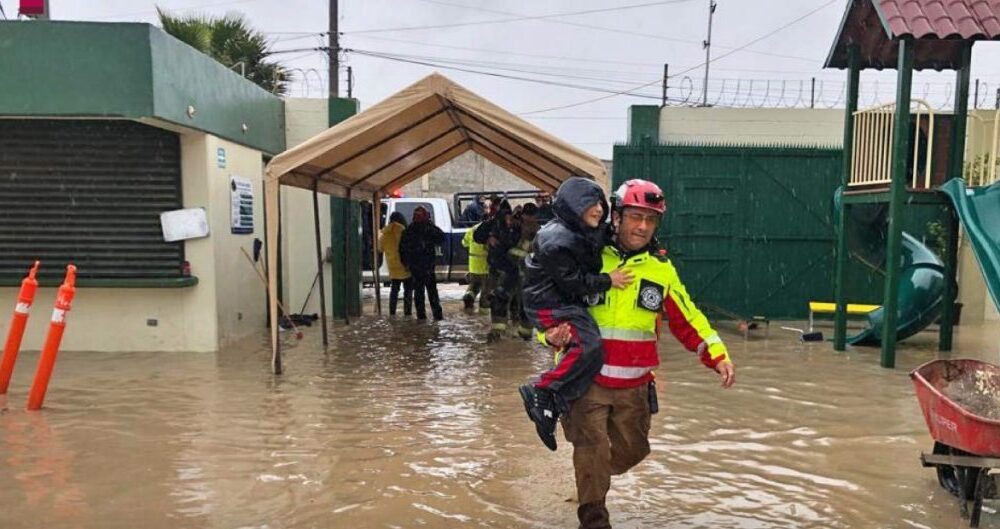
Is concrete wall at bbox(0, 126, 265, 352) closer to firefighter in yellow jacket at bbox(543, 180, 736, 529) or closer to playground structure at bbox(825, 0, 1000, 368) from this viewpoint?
firefighter in yellow jacket at bbox(543, 180, 736, 529)

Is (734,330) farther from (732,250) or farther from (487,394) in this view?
(487,394)

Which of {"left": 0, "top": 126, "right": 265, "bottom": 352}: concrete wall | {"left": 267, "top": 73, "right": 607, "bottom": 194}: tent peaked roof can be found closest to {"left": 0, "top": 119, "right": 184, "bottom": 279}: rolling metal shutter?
{"left": 0, "top": 126, "right": 265, "bottom": 352}: concrete wall

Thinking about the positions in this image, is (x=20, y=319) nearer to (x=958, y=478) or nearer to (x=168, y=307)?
(x=168, y=307)

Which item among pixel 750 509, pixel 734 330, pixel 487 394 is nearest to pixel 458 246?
pixel 734 330

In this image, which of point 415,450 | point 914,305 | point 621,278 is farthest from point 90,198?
point 914,305

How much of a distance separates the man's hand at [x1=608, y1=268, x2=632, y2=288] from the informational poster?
6880mm

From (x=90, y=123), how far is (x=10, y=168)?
0.97 meters

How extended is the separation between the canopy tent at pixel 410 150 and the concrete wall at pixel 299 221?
67cm

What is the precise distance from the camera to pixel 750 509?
4273mm

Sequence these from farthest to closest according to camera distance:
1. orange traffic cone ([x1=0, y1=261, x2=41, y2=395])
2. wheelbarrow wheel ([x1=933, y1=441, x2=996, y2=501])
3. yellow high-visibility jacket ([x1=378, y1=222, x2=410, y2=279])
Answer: yellow high-visibility jacket ([x1=378, y1=222, x2=410, y2=279])
orange traffic cone ([x1=0, y1=261, x2=41, y2=395])
wheelbarrow wheel ([x1=933, y1=441, x2=996, y2=501])

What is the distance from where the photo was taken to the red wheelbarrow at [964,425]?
3768 mm

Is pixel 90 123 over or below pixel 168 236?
over

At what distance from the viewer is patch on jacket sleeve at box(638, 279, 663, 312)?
3.62m

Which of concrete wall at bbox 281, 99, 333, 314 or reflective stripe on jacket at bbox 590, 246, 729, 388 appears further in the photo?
concrete wall at bbox 281, 99, 333, 314
